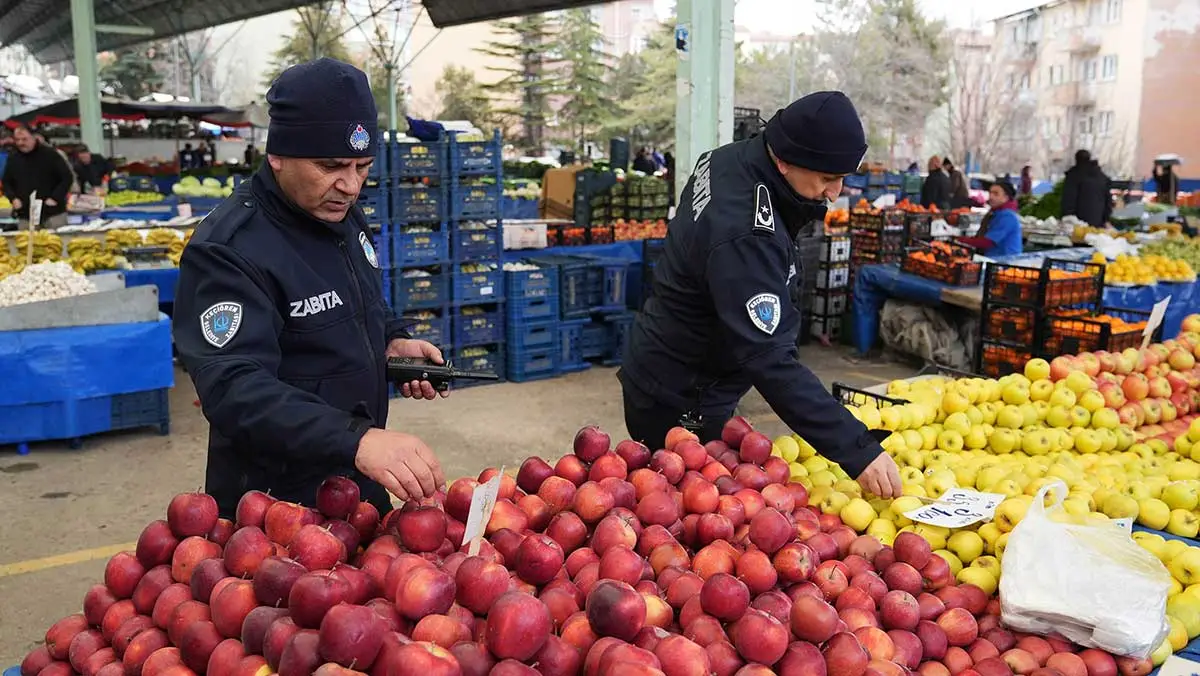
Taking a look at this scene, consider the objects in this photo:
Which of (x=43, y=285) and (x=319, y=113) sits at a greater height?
(x=319, y=113)

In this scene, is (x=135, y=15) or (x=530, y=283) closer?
(x=530, y=283)

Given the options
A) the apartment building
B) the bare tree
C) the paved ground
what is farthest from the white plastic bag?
the bare tree

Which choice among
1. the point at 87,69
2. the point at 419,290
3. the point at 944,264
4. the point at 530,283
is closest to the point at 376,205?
the point at 419,290

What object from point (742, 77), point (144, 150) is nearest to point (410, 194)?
point (144, 150)

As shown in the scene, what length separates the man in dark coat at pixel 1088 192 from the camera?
13.5m

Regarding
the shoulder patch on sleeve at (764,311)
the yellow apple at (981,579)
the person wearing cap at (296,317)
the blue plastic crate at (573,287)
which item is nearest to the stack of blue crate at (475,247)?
the blue plastic crate at (573,287)

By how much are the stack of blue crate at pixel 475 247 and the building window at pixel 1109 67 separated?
38.5 metres

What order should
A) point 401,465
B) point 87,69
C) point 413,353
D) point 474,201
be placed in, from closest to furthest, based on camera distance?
point 401,465
point 413,353
point 474,201
point 87,69

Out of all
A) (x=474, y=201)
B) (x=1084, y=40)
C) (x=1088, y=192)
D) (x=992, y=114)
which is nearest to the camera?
(x=474, y=201)

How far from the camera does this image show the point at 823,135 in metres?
2.81

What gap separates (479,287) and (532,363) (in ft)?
2.83

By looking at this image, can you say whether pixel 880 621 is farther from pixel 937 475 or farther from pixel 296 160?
pixel 296 160

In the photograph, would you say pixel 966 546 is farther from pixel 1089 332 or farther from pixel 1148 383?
pixel 1089 332

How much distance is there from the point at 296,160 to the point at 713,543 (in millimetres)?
1342
